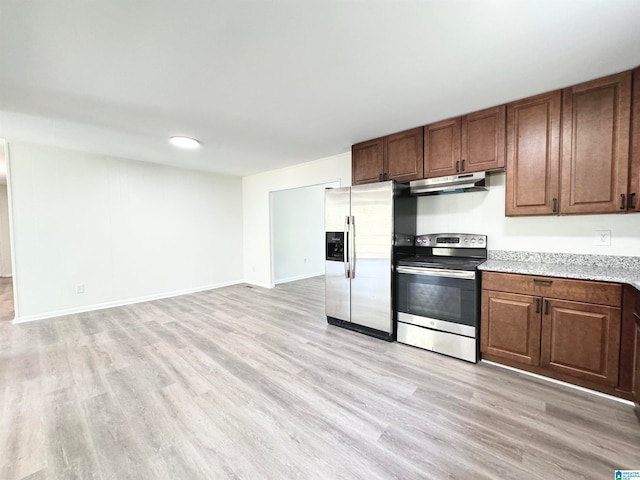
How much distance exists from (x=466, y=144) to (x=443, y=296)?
1543mm

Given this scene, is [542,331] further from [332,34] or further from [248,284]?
[248,284]

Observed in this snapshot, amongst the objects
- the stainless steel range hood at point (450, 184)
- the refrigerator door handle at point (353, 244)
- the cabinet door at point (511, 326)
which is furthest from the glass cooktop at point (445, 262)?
the stainless steel range hood at point (450, 184)

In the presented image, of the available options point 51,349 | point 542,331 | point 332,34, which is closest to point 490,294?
point 542,331

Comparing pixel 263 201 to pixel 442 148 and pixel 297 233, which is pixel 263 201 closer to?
pixel 297 233

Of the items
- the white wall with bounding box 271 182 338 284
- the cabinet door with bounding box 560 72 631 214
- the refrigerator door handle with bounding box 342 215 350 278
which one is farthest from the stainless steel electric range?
the white wall with bounding box 271 182 338 284

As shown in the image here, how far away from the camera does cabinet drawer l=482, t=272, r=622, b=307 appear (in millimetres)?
1892

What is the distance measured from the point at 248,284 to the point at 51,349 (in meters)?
3.43

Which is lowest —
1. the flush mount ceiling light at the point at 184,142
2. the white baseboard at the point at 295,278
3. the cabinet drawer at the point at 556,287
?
the white baseboard at the point at 295,278

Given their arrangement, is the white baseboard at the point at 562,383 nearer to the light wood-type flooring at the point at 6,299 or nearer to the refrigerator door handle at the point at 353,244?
the refrigerator door handle at the point at 353,244

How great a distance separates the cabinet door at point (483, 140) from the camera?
2478 mm

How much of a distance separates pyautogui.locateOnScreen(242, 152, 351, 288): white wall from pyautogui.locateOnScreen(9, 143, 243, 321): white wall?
0.52 meters

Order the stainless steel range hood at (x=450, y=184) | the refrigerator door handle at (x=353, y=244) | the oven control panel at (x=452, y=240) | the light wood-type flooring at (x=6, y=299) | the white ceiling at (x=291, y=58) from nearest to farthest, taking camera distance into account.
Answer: the white ceiling at (x=291, y=58)
the stainless steel range hood at (x=450, y=184)
the oven control panel at (x=452, y=240)
the refrigerator door handle at (x=353, y=244)
the light wood-type flooring at (x=6, y=299)

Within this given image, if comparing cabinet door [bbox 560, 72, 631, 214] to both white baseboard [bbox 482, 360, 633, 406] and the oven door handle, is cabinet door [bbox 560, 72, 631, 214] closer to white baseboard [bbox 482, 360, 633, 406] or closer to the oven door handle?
the oven door handle

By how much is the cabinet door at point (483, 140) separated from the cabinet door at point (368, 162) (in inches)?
37.1
